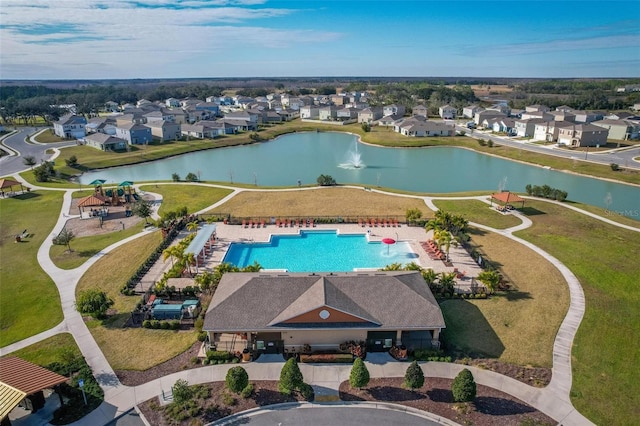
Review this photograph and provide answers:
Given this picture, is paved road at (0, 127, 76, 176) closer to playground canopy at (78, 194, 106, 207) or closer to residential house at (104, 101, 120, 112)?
playground canopy at (78, 194, 106, 207)

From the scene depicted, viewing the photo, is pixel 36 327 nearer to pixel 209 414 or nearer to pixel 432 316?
pixel 209 414

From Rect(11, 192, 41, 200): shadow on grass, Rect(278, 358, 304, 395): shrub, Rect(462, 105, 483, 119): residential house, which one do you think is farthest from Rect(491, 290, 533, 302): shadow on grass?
Rect(462, 105, 483, 119): residential house

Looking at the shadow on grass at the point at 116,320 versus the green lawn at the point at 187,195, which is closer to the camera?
the shadow on grass at the point at 116,320

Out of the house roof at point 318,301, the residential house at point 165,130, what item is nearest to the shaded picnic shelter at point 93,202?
the house roof at point 318,301

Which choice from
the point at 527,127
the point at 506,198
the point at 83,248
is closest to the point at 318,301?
the point at 83,248

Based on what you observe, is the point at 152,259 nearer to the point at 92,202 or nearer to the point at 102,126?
the point at 92,202

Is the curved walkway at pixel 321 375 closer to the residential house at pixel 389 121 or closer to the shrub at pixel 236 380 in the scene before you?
the shrub at pixel 236 380
